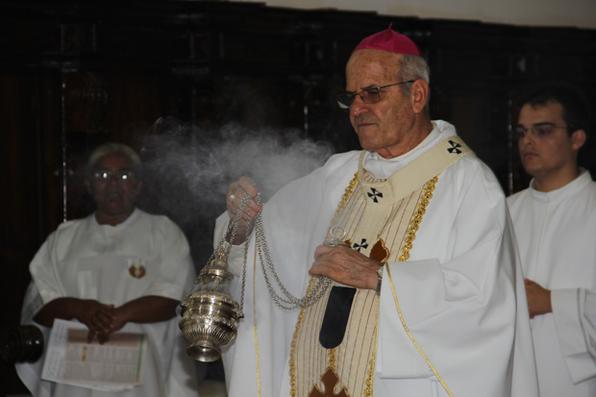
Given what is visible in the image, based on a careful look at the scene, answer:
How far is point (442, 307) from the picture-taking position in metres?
3.43

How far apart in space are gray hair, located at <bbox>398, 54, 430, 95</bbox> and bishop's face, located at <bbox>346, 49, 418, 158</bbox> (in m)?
0.02

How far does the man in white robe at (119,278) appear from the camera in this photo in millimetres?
5633

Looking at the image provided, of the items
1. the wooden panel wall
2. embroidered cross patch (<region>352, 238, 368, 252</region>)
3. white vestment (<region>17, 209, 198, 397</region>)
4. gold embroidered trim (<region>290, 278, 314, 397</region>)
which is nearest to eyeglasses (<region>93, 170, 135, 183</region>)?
white vestment (<region>17, 209, 198, 397</region>)

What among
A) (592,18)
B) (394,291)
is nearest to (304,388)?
(394,291)

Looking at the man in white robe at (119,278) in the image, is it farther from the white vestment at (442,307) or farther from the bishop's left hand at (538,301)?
the bishop's left hand at (538,301)

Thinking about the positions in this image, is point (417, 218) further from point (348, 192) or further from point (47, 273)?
point (47, 273)

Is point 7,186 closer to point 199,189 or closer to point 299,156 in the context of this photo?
point 199,189

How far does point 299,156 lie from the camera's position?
5148mm

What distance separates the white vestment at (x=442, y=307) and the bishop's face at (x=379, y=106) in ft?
0.47

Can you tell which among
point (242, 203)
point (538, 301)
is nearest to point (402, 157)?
point (242, 203)

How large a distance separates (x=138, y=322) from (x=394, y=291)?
254 cm

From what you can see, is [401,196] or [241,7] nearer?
[401,196]

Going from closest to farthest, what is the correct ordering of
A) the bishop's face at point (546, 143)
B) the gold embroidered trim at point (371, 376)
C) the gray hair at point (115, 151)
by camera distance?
the gold embroidered trim at point (371, 376)
the bishop's face at point (546, 143)
the gray hair at point (115, 151)

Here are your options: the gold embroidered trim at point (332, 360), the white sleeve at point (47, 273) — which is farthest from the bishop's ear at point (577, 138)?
the white sleeve at point (47, 273)
